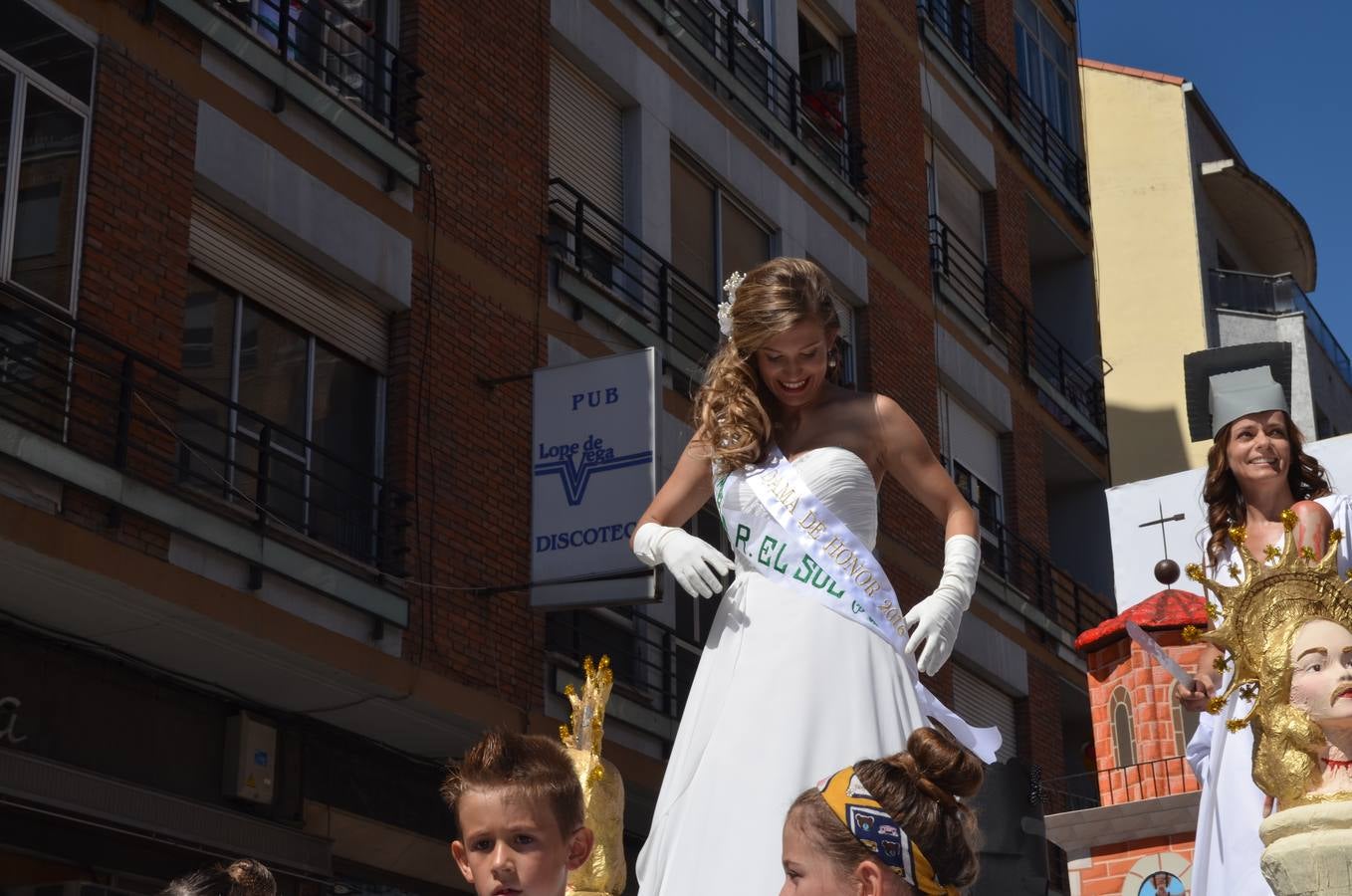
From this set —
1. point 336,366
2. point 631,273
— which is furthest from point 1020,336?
point 336,366

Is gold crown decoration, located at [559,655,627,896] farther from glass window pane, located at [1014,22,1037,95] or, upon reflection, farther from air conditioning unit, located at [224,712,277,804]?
glass window pane, located at [1014,22,1037,95]

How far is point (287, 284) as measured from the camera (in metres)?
15.0

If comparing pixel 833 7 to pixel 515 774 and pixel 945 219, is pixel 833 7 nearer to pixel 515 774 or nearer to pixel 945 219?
pixel 945 219

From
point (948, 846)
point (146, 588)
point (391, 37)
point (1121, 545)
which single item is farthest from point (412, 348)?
point (948, 846)

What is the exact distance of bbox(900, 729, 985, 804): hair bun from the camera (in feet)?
14.6

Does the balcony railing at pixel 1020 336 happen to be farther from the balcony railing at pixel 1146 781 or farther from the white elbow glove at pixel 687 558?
the white elbow glove at pixel 687 558

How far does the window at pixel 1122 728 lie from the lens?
22.2 metres

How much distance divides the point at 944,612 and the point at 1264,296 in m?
30.9

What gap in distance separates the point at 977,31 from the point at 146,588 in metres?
20.1

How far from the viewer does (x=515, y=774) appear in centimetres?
536

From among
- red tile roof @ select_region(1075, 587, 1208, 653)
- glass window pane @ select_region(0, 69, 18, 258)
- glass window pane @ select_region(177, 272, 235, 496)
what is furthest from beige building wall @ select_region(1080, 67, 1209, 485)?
glass window pane @ select_region(0, 69, 18, 258)

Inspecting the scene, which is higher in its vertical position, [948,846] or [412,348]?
[412,348]

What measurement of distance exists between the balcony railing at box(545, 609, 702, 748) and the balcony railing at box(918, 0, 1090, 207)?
12246 millimetres

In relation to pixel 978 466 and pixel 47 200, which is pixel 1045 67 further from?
pixel 47 200
